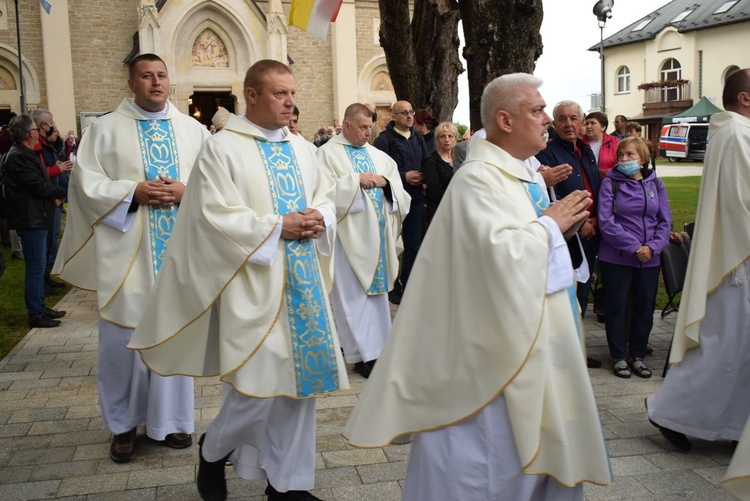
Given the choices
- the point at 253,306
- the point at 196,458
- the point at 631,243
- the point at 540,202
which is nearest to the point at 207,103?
the point at 631,243

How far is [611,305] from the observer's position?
636 centimetres

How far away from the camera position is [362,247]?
665cm

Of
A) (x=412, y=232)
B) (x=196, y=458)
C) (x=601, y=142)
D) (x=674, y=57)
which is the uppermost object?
(x=674, y=57)

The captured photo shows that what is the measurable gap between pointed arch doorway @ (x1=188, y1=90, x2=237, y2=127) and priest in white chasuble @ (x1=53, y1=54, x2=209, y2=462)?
25.3 metres

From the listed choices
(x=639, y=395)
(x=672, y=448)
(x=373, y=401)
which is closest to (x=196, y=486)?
(x=373, y=401)

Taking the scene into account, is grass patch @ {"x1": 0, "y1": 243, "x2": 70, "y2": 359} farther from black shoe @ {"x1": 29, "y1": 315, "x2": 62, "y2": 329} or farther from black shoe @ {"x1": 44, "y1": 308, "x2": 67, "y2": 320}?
black shoe @ {"x1": 44, "y1": 308, "x2": 67, "y2": 320}

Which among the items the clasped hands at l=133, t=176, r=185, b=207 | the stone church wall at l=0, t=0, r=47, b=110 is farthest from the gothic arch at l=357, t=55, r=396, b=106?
the clasped hands at l=133, t=176, r=185, b=207

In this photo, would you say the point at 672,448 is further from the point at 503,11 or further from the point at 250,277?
the point at 503,11

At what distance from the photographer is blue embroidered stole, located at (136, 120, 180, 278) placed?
4723 mm

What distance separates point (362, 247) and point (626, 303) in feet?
6.97

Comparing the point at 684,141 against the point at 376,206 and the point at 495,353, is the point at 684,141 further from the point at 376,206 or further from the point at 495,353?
the point at 495,353

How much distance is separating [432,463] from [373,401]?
309mm

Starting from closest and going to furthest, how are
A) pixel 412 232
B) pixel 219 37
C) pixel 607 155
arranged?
pixel 607 155 → pixel 412 232 → pixel 219 37

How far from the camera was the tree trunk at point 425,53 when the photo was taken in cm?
1191
